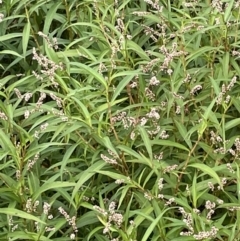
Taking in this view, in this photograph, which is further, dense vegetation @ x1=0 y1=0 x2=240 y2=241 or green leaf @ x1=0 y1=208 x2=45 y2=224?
dense vegetation @ x1=0 y1=0 x2=240 y2=241

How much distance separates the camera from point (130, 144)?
7.22ft

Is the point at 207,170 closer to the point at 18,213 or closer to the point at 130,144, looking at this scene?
the point at 130,144

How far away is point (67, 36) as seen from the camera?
117 inches

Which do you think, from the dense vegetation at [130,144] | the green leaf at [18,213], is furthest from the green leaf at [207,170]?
the green leaf at [18,213]

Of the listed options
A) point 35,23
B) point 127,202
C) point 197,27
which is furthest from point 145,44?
point 127,202

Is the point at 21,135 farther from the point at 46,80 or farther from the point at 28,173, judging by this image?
the point at 46,80

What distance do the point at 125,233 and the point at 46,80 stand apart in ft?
2.81

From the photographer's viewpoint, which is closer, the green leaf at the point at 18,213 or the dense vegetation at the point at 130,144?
the green leaf at the point at 18,213

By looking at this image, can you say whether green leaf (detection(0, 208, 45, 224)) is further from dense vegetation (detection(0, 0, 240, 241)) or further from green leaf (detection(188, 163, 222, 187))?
green leaf (detection(188, 163, 222, 187))

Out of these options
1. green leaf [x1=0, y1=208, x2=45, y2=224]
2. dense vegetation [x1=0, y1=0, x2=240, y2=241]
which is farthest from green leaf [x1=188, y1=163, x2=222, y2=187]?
green leaf [x1=0, y1=208, x2=45, y2=224]

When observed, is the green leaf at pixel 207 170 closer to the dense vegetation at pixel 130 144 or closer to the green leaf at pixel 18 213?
the dense vegetation at pixel 130 144

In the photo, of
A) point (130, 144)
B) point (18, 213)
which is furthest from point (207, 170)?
point (18, 213)

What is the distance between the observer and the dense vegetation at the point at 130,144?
2.03m

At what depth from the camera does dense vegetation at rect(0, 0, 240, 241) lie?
2.03 metres
